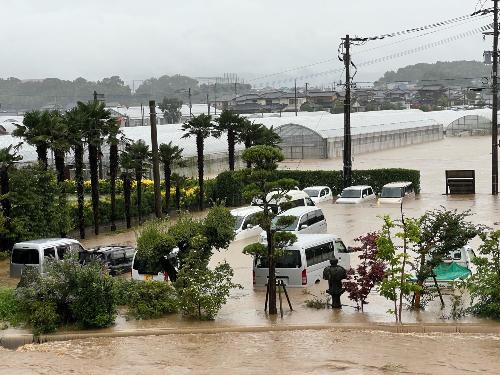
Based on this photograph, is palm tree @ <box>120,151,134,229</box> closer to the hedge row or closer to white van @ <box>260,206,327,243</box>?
the hedge row

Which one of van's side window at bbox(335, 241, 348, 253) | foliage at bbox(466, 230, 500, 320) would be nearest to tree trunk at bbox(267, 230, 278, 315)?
foliage at bbox(466, 230, 500, 320)

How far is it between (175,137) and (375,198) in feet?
67.4

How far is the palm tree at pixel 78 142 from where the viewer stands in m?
30.3

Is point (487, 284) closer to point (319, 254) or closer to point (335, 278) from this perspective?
point (335, 278)

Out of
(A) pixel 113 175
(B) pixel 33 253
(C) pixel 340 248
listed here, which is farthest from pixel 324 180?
(B) pixel 33 253

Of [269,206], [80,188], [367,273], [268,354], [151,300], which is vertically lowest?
[268,354]

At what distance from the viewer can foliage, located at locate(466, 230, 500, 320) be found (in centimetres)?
1750

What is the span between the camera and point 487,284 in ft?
57.7

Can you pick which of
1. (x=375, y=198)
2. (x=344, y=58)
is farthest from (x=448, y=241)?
(x=344, y=58)

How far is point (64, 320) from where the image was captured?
1830 cm

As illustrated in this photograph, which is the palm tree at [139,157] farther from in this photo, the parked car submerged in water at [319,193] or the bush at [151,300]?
the bush at [151,300]

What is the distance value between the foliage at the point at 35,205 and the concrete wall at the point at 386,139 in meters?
37.5

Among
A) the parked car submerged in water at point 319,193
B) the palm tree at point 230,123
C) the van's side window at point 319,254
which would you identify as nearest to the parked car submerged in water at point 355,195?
the parked car submerged in water at point 319,193

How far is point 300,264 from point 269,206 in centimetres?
245
